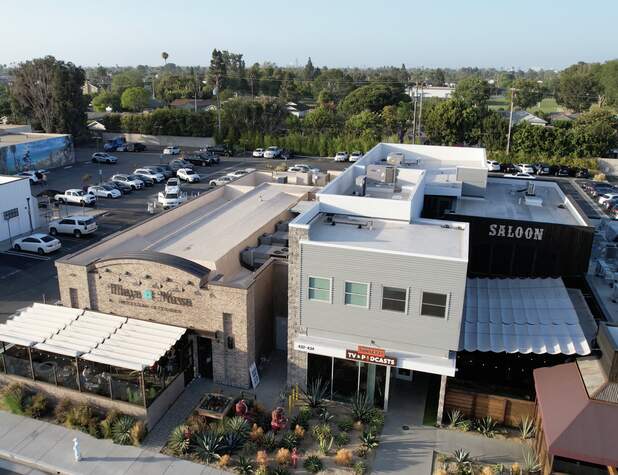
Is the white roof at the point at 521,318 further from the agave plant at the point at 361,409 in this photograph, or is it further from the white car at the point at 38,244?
the white car at the point at 38,244

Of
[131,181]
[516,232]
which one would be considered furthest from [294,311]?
[131,181]

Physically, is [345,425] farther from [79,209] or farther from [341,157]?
[341,157]

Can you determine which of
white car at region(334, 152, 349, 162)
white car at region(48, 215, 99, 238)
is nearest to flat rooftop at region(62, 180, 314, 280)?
white car at region(48, 215, 99, 238)

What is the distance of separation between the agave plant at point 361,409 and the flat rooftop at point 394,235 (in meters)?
5.55

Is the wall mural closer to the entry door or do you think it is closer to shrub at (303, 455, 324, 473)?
the entry door

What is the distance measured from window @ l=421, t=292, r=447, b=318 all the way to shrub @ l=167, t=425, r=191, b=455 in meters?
8.76

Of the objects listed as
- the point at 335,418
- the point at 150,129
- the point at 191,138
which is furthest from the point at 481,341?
the point at 150,129

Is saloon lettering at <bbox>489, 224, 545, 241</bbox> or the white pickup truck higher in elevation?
saloon lettering at <bbox>489, 224, 545, 241</bbox>

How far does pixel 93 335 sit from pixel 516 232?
710 inches

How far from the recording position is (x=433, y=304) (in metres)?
17.4

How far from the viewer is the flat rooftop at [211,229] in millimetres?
22469

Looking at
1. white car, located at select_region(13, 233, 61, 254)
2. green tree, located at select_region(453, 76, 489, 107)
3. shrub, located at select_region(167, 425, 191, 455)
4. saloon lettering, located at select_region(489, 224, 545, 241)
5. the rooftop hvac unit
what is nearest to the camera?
shrub, located at select_region(167, 425, 191, 455)

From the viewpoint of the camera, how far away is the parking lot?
28.8 m

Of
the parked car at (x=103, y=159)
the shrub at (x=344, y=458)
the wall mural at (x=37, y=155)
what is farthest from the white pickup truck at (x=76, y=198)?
the shrub at (x=344, y=458)
